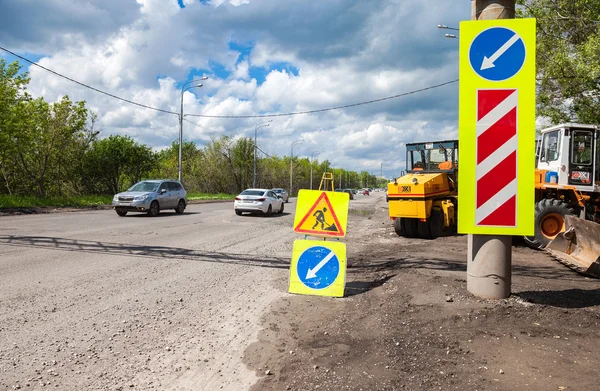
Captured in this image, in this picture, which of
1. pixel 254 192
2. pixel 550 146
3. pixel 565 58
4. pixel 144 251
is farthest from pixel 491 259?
pixel 254 192

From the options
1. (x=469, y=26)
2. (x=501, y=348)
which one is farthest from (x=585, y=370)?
(x=469, y=26)

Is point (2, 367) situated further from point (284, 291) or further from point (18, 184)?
point (18, 184)

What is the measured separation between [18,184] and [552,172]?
4223cm

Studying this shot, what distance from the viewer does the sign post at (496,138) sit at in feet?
16.0

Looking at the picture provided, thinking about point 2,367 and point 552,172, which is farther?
point 552,172

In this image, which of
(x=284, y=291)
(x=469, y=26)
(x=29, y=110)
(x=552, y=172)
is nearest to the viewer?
(x=469, y=26)

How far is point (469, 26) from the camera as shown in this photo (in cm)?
Answer: 501

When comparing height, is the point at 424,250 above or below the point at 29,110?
below

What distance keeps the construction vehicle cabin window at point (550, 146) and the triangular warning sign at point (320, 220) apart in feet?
28.0

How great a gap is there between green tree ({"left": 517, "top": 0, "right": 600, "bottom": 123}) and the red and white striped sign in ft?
43.9

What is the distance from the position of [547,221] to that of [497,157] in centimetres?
780

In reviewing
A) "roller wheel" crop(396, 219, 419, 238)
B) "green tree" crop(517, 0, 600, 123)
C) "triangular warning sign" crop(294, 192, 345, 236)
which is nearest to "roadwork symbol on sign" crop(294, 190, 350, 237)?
"triangular warning sign" crop(294, 192, 345, 236)

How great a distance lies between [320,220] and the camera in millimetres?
6457

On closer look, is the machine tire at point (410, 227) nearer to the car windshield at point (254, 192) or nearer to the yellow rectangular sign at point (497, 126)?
the yellow rectangular sign at point (497, 126)
